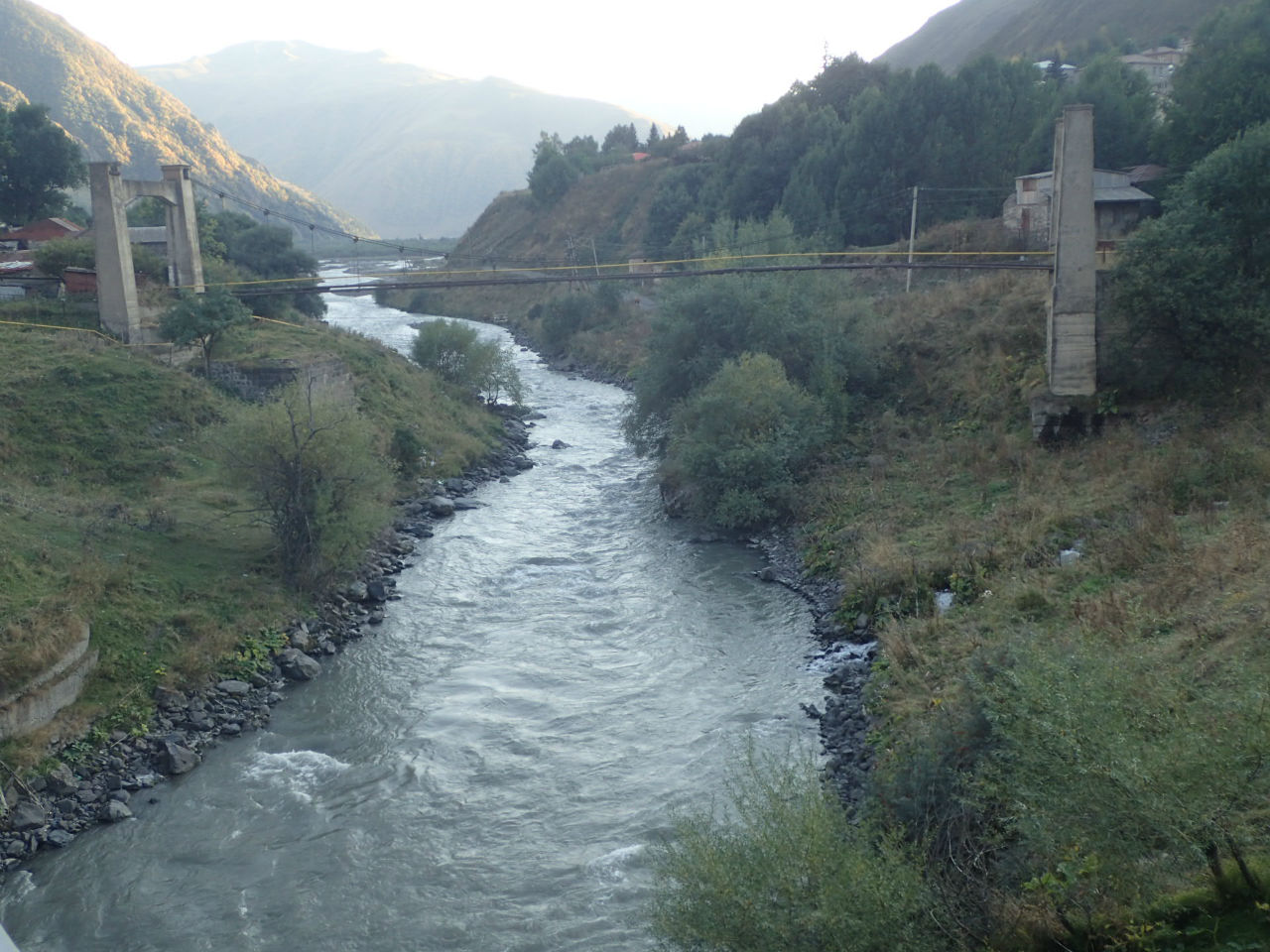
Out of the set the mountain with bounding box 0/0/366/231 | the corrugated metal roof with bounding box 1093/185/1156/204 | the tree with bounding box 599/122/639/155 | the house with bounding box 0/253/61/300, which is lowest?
the house with bounding box 0/253/61/300

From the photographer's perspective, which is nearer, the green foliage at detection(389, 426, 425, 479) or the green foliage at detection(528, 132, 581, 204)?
the green foliage at detection(389, 426, 425, 479)

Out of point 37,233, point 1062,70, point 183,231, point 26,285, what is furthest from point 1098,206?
point 37,233

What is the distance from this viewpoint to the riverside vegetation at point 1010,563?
5473 mm

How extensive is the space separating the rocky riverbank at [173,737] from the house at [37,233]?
1969 cm

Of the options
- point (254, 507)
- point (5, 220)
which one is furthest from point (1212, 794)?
point (5, 220)

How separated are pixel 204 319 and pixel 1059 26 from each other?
221 ft

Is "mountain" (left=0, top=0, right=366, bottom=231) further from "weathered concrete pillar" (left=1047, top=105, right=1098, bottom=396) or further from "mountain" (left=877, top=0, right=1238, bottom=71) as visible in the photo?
"weathered concrete pillar" (left=1047, top=105, right=1098, bottom=396)

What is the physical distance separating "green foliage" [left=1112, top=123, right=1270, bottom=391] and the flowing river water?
688 centimetres

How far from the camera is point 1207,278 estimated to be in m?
15.2

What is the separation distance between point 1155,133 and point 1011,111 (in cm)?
794

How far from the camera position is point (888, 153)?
111ft

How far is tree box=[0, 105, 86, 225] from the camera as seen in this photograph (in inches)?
1264

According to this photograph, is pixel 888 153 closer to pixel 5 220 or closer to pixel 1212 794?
pixel 5 220

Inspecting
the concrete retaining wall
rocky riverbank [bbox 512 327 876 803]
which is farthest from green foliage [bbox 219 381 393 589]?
rocky riverbank [bbox 512 327 876 803]
